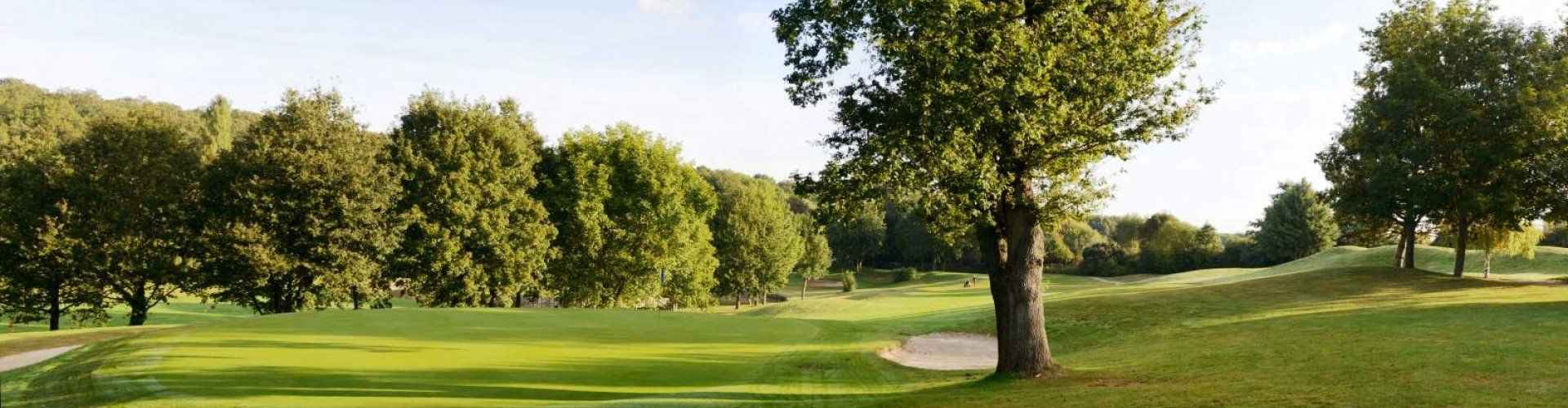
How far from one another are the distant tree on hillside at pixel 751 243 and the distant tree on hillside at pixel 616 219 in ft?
52.1

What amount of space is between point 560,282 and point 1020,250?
3420 cm

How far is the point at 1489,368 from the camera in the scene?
46.5 feet

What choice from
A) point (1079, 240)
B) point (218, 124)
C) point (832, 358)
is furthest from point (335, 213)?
point (1079, 240)

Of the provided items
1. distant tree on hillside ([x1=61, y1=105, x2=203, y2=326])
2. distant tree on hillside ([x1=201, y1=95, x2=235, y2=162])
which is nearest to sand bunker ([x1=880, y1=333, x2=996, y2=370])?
distant tree on hillside ([x1=61, y1=105, x2=203, y2=326])

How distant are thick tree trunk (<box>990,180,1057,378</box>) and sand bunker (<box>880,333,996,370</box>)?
3491mm

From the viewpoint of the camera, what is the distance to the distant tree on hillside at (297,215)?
35.8m

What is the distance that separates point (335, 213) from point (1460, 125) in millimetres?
49809

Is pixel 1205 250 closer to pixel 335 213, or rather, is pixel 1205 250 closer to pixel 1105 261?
pixel 1105 261

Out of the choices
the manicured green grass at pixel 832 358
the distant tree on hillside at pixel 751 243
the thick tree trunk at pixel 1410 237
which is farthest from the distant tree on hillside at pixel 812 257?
the thick tree trunk at pixel 1410 237

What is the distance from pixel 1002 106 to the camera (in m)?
15.6

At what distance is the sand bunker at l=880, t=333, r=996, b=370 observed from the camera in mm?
22031

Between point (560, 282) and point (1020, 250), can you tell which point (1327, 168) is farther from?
point (560, 282)

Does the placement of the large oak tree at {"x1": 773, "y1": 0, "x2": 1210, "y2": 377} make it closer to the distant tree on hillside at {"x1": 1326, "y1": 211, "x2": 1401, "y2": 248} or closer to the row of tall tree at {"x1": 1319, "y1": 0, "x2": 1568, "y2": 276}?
the row of tall tree at {"x1": 1319, "y1": 0, "x2": 1568, "y2": 276}

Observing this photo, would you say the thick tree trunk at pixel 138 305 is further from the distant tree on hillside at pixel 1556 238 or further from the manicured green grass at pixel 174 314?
the distant tree on hillside at pixel 1556 238
